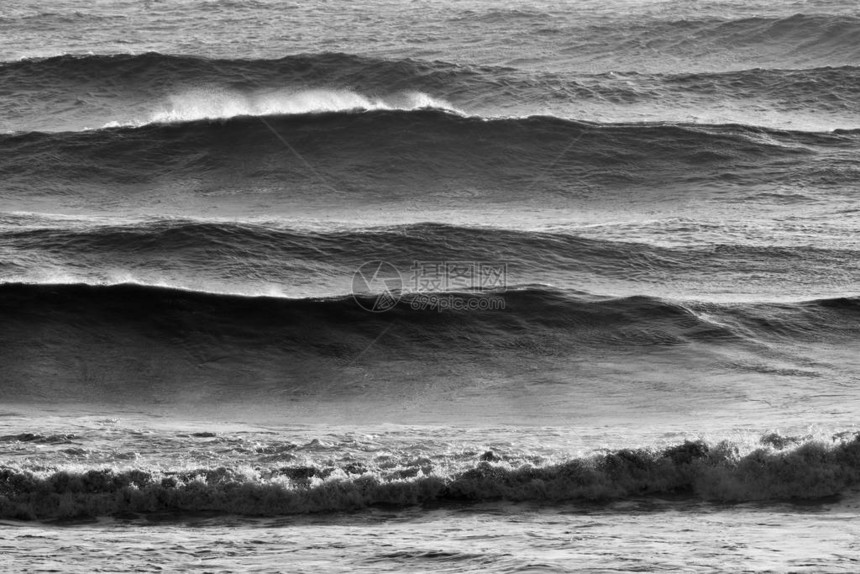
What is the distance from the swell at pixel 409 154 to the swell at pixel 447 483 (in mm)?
10145

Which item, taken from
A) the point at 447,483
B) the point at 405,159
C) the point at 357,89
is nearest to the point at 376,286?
the point at 447,483

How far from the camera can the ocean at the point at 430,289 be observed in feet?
24.4

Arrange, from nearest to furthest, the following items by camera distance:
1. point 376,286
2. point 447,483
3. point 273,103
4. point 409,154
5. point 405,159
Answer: point 447,483 → point 376,286 → point 405,159 → point 409,154 → point 273,103

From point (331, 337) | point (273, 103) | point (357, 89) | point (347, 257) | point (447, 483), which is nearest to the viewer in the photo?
point (447, 483)

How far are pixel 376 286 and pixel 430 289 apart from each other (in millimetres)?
691

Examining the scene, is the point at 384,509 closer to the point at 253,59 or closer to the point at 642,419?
the point at 642,419

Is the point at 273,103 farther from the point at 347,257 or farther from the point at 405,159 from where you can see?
the point at 347,257

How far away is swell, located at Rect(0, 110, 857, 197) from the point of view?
1814cm

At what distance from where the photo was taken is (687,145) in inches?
757

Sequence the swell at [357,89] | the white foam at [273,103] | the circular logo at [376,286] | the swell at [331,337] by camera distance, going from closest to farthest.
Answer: the swell at [331,337], the circular logo at [376,286], the white foam at [273,103], the swell at [357,89]

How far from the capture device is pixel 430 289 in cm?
1319

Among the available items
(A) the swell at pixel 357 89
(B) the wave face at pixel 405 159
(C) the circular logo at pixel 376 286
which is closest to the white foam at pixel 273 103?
(A) the swell at pixel 357 89

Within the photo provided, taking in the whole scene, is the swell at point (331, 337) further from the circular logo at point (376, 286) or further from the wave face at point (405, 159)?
the wave face at point (405, 159)

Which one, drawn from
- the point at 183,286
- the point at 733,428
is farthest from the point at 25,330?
the point at 733,428
